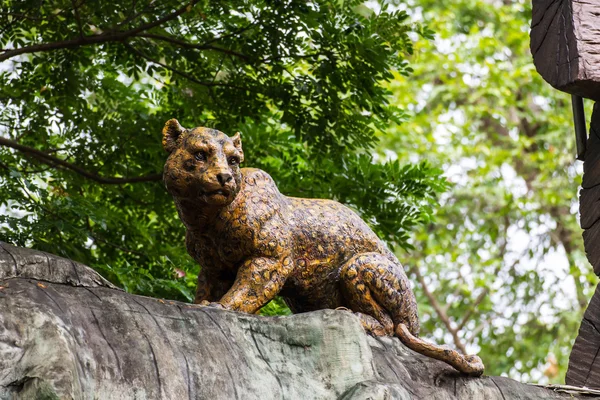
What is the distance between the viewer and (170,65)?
778cm

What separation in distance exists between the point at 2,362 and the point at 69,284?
0.63m

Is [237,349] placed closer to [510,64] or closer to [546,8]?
[546,8]

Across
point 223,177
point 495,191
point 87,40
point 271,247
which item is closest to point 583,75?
point 271,247

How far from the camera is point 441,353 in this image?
4844mm

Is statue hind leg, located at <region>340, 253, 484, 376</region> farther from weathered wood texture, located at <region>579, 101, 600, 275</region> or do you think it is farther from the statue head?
weathered wood texture, located at <region>579, 101, 600, 275</region>

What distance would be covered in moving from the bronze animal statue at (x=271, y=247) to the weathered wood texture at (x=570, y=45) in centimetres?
144

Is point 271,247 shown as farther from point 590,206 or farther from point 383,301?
point 590,206

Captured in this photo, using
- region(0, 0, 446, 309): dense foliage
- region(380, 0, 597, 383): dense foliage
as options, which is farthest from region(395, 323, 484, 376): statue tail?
region(380, 0, 597, 383): dense foliage

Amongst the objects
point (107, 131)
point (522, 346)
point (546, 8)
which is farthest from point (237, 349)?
point (522, 346)

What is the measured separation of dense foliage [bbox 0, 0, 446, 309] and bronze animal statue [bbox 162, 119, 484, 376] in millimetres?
2163

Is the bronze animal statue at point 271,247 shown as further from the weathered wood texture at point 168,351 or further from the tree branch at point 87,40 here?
the tree branch at point 87,40

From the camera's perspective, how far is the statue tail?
15.9 feet

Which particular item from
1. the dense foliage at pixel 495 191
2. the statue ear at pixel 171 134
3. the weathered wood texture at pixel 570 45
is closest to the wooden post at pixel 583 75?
the weathered wood texture at pixel 570 45

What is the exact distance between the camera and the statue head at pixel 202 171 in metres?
4.45
